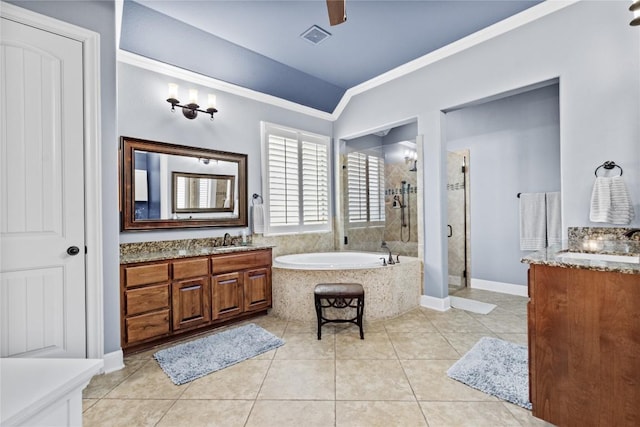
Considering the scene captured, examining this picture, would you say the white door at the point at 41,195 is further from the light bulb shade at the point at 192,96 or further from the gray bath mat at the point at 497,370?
the gray bath mat at the point at 497,370

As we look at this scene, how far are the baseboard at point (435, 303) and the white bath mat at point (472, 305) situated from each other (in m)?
0.17

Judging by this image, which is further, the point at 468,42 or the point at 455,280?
the point at 455,280

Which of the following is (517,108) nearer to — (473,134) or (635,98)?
(473,134)

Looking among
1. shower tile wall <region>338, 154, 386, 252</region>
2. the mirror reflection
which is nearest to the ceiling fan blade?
the mirror reflection

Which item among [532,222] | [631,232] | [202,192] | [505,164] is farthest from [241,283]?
[505,164]

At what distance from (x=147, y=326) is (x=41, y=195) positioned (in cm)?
130

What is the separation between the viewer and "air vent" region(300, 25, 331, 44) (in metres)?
3.01

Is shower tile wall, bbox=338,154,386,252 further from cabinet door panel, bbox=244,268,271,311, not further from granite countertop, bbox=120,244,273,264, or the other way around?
granite countertop, bbox=120,244,273,264

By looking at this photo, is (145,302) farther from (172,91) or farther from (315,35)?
(315,35)

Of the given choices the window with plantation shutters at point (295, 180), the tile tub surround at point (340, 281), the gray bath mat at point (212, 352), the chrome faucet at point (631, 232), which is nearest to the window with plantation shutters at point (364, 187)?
the window with plantation shutters at point (295, 180)

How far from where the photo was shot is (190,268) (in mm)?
2850

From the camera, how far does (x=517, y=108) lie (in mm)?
4066

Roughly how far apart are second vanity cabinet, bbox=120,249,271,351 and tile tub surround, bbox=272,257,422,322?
216 millimetres

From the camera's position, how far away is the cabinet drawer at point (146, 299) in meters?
2.49
